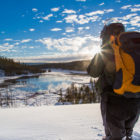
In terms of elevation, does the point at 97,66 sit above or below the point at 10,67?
below

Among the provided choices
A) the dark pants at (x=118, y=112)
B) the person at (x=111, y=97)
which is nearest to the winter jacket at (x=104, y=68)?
the person at (x=111, y=97)

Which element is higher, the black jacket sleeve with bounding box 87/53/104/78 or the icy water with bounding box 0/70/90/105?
the black jacket sleeve with bounding box 87/53/104/78

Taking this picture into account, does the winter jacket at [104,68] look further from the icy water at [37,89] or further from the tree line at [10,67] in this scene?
the tree line at [10,67]

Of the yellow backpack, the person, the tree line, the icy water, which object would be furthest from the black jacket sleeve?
the tree line

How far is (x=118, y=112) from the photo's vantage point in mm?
1231

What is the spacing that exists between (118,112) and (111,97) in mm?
158

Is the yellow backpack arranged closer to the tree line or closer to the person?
the person

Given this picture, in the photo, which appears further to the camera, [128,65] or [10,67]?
[10,67]

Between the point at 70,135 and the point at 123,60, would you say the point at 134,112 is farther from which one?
the point at 70,135

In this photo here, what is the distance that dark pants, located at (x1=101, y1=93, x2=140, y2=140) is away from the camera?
1.22 m

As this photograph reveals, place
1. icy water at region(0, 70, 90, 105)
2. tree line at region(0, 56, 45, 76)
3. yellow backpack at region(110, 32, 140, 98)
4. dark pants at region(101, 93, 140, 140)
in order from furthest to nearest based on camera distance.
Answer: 1. tree line at region(0, 56, 45, 76)
2. icy water at region(0, 70, 90, 105)
3. dark pants at region(101, 93, 140, 140)
4. yellow backpack at region(110, 32, 140, 98)

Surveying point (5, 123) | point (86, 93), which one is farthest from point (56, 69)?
point (5, 123)

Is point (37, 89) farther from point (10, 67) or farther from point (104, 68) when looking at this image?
point (104, 68)

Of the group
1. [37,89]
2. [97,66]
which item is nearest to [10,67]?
[37,89]
